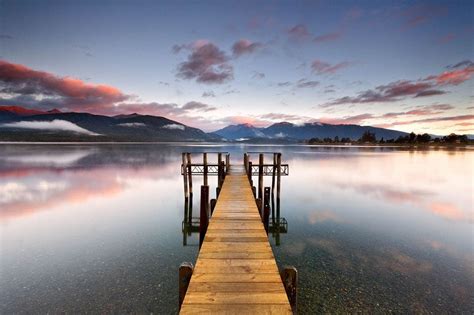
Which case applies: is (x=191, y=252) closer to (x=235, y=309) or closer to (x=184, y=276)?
(x=184, y=276)

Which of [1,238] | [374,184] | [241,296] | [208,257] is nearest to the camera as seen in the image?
[241,296]

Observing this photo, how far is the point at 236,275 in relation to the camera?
5500mm

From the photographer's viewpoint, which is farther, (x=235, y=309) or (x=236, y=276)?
(x=236, y=276)

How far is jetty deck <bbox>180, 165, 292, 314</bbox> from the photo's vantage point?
4.54 m

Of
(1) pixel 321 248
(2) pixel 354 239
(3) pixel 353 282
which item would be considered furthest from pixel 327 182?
(3) pixel 353 282

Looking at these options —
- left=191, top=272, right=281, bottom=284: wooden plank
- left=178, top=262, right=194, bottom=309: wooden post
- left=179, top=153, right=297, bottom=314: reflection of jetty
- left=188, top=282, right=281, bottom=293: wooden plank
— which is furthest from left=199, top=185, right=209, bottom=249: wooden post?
left=188, top=282, right=281, bottom=293: wooden plank

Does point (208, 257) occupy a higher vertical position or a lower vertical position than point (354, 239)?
higher

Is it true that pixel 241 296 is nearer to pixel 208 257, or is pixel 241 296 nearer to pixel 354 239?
pixel 208 257

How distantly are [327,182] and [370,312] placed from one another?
2710 centimetres

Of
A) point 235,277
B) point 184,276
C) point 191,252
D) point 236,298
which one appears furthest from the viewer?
point 191,252

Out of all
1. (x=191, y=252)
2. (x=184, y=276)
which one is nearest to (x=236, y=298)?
(x=184, y=276)

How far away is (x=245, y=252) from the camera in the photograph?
6.59 metres

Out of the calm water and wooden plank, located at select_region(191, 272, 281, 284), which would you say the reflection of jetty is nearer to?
wooden plank, located at select_region(191, 272, 281, 284)

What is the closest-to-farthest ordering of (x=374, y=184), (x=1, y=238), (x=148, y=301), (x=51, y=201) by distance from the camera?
(x=148, y=301) < (x=1, y=238) < (x=51, y=201) < (x=374, y=184)
